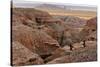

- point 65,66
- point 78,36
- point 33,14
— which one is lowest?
point 65,66

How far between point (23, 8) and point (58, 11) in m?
0.41

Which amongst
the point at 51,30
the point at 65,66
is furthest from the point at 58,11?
the point at 65,66

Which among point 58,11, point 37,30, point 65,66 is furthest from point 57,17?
point 65,66

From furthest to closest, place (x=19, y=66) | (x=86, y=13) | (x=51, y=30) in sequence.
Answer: (x=86, y=13) → (x=51, y=30) → (x=19, y=66)

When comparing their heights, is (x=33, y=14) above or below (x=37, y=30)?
above

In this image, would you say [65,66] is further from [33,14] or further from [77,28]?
[33,14]

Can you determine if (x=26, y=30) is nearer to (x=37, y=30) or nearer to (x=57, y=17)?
(x=37, y=30)

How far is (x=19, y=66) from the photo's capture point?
6.66 feet

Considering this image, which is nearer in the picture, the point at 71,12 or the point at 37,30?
the point at 37,30

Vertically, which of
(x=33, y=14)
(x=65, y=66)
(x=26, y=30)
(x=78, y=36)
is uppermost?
(x=33, y=14)

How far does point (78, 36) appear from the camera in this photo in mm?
2268

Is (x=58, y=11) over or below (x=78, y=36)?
over

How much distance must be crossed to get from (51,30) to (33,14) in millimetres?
273

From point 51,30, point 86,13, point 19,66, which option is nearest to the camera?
point 19,66
